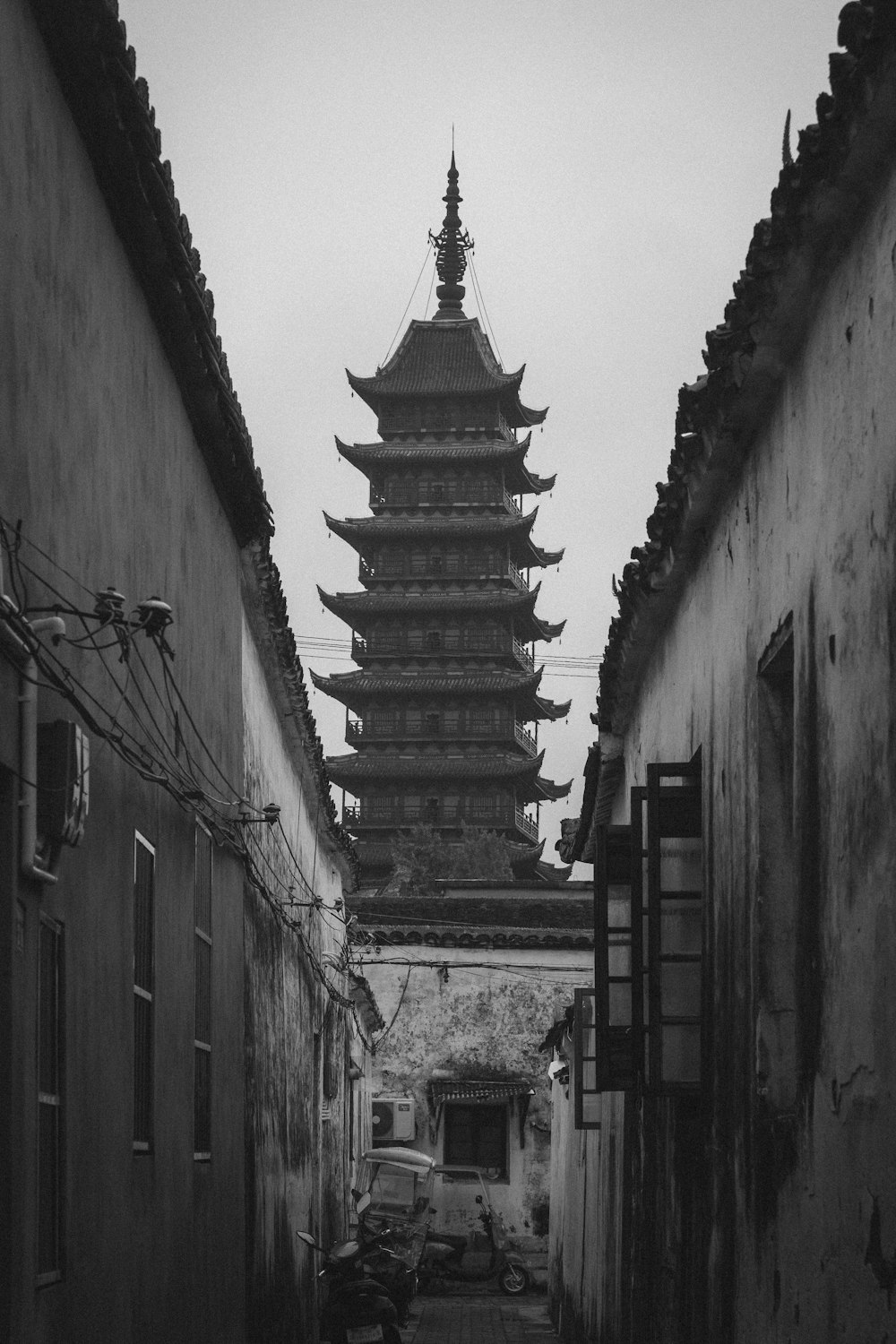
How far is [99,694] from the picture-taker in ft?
21.0

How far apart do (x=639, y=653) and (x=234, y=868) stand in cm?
246

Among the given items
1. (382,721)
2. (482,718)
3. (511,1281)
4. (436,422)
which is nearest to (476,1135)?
(511,1281)

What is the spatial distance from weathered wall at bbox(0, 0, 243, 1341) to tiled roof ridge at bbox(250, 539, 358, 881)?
1.56 metres

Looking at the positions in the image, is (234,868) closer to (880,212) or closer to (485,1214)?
(880,212)

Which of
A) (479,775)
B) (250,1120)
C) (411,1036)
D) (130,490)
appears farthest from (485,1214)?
(479,775)

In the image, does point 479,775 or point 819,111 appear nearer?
point 819,111

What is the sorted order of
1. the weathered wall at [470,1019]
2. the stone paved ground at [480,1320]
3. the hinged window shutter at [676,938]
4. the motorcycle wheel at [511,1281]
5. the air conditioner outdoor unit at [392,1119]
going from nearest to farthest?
the hinged window shutter at [676,938], the stone paved ground at [480,1320], the motorcycle wheel at [511,1281], the air conditioner outdoor unit at [392,1119], the weathered wall at [470,1019]

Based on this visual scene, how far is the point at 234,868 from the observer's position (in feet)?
34.1

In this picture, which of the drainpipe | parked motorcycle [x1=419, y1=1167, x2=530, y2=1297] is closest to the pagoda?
parked motorcycle [x1=419, y1=1167, x2=530, y2=1297]

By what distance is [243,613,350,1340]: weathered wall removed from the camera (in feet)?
37.6

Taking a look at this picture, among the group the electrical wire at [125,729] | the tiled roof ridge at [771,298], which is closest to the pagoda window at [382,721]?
the electrical wire at [125,729]

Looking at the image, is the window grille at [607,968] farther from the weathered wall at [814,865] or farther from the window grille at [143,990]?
the window grille at [143,990]

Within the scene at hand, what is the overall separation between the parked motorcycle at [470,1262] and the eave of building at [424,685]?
27.0 m

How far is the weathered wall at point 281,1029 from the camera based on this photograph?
451 inches
